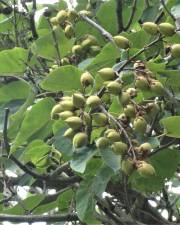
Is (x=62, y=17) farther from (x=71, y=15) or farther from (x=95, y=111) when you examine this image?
(x=95, y=111)

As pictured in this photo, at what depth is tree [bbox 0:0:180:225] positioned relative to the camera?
0.88 m

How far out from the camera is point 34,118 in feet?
3.35

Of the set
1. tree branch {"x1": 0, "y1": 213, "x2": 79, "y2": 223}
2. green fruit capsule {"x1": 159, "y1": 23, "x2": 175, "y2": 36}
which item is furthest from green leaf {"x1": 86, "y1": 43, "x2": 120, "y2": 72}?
tree branch {"x1": 0, "y1": 213, "x2": 79, "y2": 223}

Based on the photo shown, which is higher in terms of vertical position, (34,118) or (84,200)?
(34,118)

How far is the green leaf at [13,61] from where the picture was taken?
1.14 m

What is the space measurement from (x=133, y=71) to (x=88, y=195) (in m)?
0.27

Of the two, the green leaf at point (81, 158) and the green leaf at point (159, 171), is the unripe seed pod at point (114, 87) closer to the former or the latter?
the green leaf at point (81, 158)

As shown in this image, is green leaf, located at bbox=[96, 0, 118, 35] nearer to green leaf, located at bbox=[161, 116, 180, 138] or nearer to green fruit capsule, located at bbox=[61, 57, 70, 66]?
green fruit capsule, located at bbox=[61, 57, 70, 66]

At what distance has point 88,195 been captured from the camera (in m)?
1.06

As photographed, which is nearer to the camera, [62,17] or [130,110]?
[130,110]

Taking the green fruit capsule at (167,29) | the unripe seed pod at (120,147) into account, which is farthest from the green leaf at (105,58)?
the unripe seed pod at (120,147)

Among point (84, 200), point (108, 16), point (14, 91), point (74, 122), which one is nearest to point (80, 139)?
point (74, 122)

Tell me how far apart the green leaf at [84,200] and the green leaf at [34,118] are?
14 cm

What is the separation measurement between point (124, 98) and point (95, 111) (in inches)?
2.1
